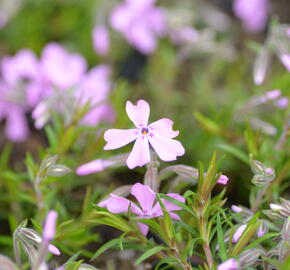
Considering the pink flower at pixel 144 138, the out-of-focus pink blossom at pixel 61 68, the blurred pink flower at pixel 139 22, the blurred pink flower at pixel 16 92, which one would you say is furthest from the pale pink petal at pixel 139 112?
the blurred pink flower at pixel 139 22

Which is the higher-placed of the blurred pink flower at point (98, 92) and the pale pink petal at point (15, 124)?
the blurred pink flower at point (98, 92)

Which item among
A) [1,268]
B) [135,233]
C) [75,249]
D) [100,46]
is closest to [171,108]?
[100,46]

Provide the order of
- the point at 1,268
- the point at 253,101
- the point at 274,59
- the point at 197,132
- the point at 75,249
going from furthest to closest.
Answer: the point at 274,59 → the point at 197,132 → the point at 253,101 → the point at 75,249 → the point at 1,268

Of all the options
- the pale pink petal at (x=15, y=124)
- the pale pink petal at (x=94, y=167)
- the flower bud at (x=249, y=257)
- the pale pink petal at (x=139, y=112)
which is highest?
the pale pink petal at (x=139, y=112)

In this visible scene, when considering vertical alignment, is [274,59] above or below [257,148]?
below

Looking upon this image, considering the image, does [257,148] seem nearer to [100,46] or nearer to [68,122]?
[68,122]

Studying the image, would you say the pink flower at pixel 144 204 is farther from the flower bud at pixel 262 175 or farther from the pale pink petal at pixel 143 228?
the flower bud at pixel 262 175

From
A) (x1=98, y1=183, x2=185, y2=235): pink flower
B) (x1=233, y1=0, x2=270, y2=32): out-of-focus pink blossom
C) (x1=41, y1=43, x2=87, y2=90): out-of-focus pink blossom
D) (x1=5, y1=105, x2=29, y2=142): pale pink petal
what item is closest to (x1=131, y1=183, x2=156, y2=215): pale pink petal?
(x1=98, y1=183, x2=185, y2=235): pink flower

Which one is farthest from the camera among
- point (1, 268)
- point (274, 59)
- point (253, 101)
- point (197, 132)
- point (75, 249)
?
point (274, 59)
